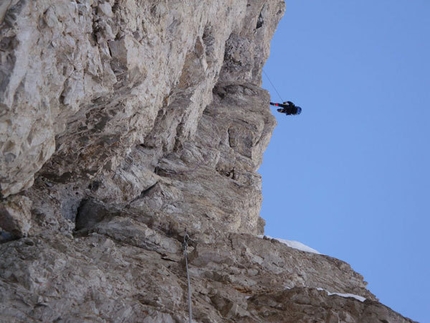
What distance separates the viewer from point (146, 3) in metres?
13.1

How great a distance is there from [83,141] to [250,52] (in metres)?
19.2

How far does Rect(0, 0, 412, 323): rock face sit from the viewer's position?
361 inches

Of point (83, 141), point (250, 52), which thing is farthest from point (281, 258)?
point (250, 52)

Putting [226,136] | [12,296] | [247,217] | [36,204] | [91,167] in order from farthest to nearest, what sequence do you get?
[226,136]
[247,217]
[91,167]
[36,204]
[12,296]

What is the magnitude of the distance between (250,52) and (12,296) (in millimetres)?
24341

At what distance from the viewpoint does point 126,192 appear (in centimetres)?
1561

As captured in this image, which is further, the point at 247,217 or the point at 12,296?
the point at 247,217

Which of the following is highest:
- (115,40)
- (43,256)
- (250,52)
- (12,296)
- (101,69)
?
(250,52)

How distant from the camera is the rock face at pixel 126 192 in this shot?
9.16m

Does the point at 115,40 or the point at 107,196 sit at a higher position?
the point at 115,40

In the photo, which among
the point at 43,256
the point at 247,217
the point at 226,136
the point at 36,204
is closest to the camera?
the point at 43,256

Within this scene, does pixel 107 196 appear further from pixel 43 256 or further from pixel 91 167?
pixel 43 256

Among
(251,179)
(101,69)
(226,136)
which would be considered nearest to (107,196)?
(101,69)

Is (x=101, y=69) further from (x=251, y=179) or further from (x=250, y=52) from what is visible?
(x=250, y=52)
